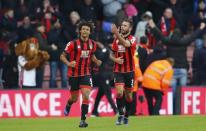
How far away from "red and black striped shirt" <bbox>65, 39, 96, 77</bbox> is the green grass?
112cm

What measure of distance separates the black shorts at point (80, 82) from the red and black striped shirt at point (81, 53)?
0.10 m

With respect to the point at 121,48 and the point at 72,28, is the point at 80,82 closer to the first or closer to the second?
the point at 121,48

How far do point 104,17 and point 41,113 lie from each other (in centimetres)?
407

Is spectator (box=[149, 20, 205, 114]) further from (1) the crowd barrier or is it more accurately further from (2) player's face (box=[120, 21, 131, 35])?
(2) player's face (box=[120, 21, 131, 35])

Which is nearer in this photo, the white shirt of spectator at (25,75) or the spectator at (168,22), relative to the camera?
the white shirt of spectator at (25,75)

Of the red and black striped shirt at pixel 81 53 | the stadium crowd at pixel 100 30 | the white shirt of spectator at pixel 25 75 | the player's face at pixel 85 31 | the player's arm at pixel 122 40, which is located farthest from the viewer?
the stadium crowd at pixel 100 30

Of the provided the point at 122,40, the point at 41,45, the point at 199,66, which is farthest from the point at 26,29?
the point at 122,40

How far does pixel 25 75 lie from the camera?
70.8 feet

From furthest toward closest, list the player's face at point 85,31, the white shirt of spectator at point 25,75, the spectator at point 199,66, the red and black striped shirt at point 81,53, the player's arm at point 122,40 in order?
the spectator at point 199,66
the white shirt of spectator at point 25,75
the red and black striped shirt at point 81,53
the player's face at point 85,31
the player's arm at point 122,40

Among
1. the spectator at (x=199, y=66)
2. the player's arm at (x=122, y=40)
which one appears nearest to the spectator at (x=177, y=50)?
the spectator at (x=199, y=66)

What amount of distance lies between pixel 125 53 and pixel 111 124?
4.89 feet

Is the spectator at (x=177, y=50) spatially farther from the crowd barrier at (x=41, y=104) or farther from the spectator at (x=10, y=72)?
the spectator at (x=10, y=72)

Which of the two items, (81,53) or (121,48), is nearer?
(81,53)

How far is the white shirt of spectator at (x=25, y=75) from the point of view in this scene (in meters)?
21.5
